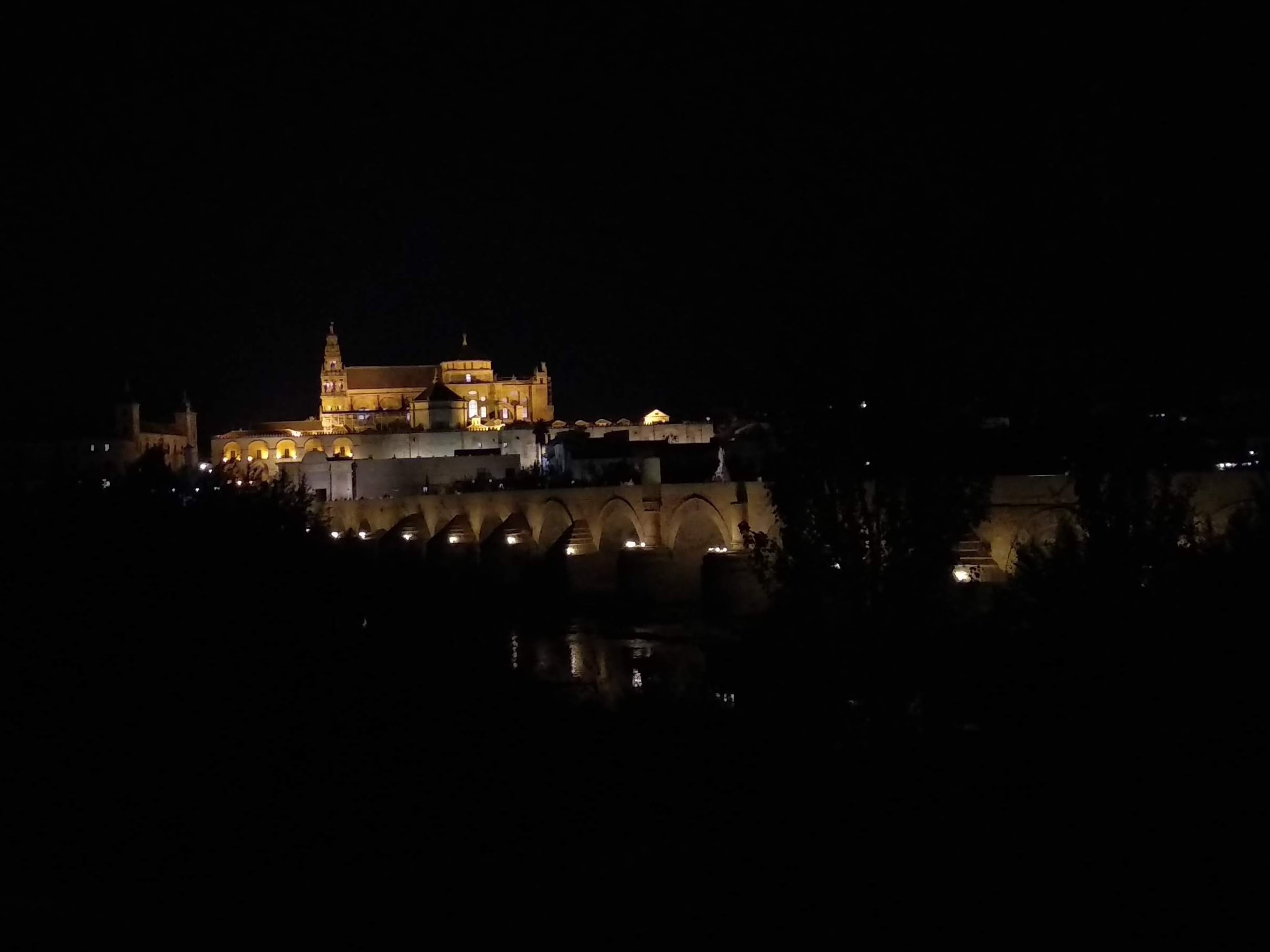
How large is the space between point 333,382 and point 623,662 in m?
42.1

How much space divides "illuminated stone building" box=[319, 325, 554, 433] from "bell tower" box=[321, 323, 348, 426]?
24 millimetres

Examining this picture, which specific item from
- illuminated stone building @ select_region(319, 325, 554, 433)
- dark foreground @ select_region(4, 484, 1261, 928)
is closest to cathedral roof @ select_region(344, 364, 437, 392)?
illuminated stone building @ select_region(319, 325, 554, 433)

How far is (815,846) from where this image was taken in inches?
238

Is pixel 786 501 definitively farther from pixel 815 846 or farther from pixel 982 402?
pixel 815 846

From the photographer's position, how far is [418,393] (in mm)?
58219

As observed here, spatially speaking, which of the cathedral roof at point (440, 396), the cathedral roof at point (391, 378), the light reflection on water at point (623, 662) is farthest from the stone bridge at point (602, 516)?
the cathedral roof at point (391, 378)

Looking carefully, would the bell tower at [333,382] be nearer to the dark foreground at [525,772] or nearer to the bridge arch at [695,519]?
the bridge arch at [695,519]

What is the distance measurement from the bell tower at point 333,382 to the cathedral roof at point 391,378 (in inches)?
17.9

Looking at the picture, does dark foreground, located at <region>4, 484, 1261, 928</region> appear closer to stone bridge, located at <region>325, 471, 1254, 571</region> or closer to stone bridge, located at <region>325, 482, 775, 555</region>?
stone bridge, located at <region>325, 471, 1254, 571</region>

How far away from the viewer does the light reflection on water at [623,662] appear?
10.7 meters

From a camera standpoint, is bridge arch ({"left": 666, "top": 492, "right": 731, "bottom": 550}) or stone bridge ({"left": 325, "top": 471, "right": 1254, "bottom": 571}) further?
bridge arch ({"left": 666, "top": 492, "right": 731, "bottom": 550})

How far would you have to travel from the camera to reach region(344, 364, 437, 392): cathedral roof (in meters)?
59.2

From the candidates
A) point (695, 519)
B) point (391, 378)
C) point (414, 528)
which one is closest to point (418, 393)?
point (391, 378)

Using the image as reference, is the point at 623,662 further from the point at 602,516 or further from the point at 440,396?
the point at 440,396
